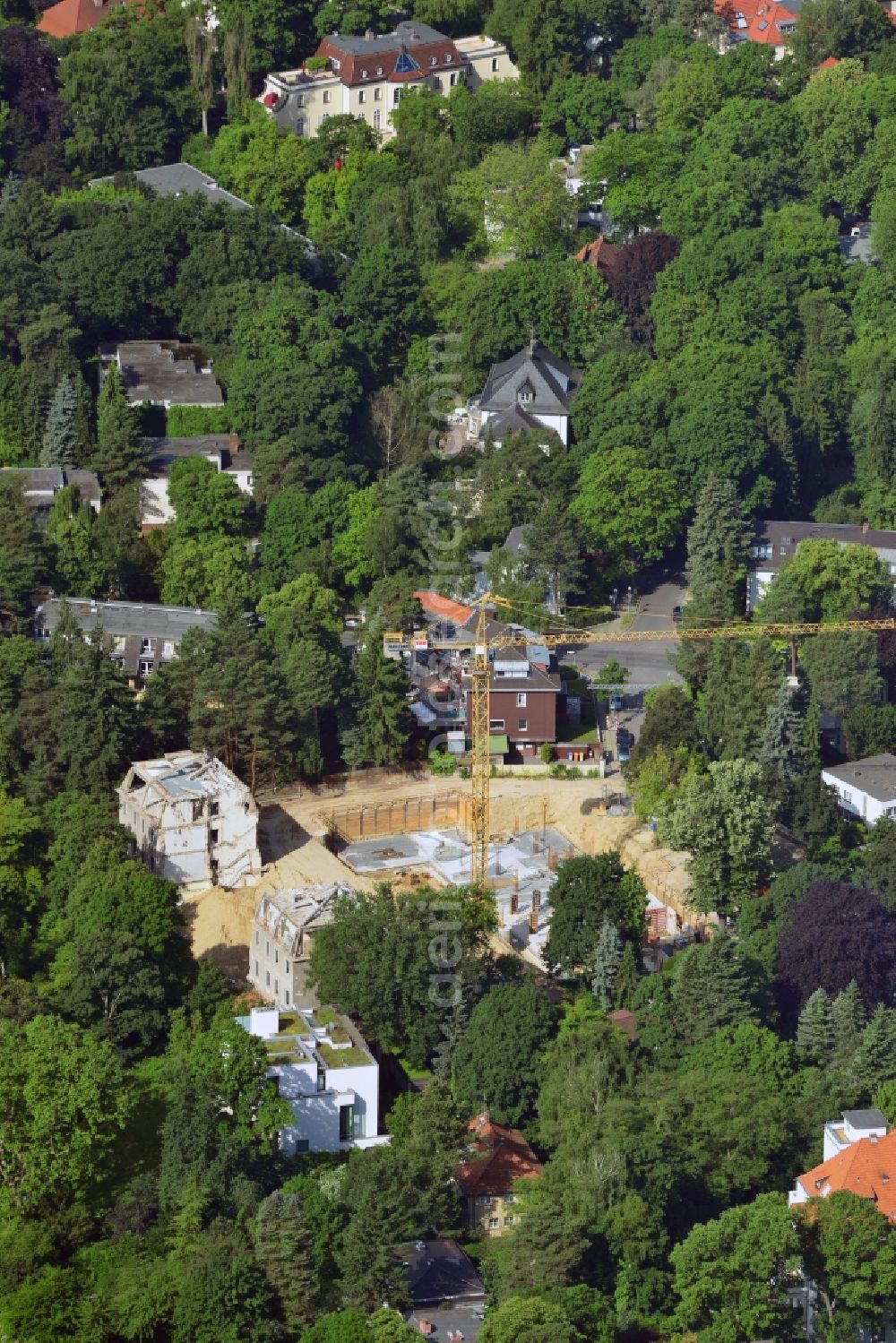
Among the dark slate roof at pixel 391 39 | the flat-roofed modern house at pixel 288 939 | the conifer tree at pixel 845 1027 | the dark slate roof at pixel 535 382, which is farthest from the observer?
the dark slate roof at pixel 391 39

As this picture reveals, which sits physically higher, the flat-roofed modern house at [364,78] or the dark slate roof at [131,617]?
the flat-roofed modern house at [364,78]

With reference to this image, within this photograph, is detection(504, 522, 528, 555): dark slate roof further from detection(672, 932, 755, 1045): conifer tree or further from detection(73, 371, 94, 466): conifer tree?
detection(672, 932, 755, 1045): conifer tree

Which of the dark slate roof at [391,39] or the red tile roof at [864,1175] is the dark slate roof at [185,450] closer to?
the dark slate roof at [391,39]

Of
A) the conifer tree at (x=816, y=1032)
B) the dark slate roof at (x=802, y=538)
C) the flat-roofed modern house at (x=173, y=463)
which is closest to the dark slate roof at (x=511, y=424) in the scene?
the dark slate roof at (x=802, y=538)

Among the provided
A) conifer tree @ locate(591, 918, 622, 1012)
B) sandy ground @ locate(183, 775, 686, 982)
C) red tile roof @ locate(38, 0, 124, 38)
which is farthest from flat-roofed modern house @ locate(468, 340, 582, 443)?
conifer tree @ locate(591, 918, 622, 1012)

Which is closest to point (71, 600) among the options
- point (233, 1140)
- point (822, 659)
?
point (822, 659)

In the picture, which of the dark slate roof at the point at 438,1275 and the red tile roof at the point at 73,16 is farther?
the red tile roof at the point at 73,16

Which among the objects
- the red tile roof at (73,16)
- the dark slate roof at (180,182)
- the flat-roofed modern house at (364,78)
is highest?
the red tile roof at (73,16)
